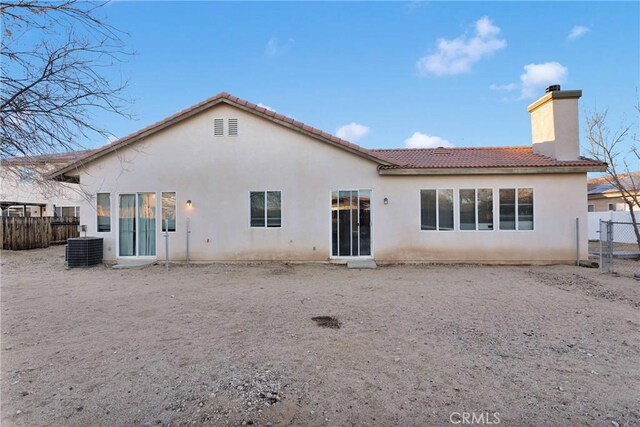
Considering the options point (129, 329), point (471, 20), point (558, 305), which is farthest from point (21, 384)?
point (471, 20)

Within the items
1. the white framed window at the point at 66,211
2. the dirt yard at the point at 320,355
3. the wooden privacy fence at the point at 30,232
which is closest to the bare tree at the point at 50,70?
the dirt yard at the point at 320,355

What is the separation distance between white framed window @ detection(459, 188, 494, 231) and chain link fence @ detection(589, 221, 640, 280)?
115 inches

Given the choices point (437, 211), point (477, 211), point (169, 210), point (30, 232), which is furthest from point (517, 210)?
point (30, 232)

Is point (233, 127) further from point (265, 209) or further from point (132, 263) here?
point (132, 263)

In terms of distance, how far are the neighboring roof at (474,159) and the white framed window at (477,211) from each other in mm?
919

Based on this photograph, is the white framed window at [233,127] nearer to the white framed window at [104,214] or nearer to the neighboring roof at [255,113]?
the neighboring roof at [255,113]

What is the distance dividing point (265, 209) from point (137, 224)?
465cm

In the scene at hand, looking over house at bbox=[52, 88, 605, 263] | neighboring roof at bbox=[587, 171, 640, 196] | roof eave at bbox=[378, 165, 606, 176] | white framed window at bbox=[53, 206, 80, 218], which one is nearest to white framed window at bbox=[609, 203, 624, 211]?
neighboring roof at bbox=[587, 171, 640, 196]

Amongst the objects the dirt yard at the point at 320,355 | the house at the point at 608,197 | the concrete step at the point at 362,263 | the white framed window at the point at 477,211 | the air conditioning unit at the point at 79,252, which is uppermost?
the house at the point at 608,197

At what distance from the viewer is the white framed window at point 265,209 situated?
11.1 m

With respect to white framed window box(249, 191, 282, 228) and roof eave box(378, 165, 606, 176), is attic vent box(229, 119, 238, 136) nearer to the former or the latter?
white framed window box(249, 191, 282, 228)

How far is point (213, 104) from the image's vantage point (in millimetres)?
11102

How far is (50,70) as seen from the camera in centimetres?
327

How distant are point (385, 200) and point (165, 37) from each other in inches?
317
